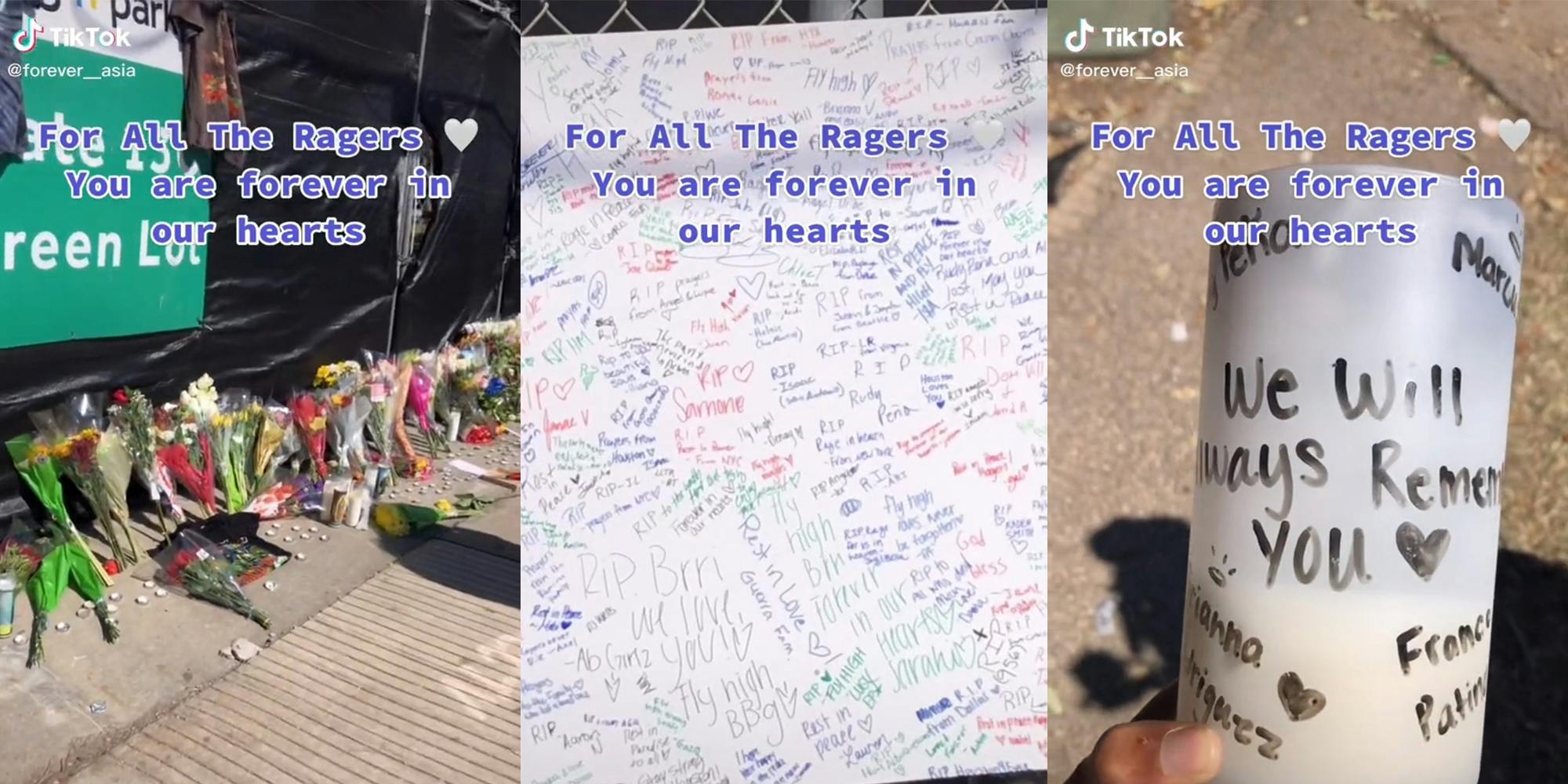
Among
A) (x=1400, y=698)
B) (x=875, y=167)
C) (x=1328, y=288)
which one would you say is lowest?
(x=1400, y=698)

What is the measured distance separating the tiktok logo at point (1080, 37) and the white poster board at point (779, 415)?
134cm

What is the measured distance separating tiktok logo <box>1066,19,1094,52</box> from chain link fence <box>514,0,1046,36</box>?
96 centimetres

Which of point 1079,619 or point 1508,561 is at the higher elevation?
point 1508,561

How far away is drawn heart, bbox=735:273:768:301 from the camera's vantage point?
1.33m

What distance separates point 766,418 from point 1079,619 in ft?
4.57

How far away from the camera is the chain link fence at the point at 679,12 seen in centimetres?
140

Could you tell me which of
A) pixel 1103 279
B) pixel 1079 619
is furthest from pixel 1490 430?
pixel 1103 279

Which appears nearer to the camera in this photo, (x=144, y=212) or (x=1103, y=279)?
(x=1103, y=279)

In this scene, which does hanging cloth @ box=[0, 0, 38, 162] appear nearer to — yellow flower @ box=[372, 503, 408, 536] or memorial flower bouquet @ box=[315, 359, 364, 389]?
memorial flower bouquet @ box=[315, 359, 364, 389]

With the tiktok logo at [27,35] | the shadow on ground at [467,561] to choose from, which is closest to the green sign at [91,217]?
the tiktok logo at [27,35]

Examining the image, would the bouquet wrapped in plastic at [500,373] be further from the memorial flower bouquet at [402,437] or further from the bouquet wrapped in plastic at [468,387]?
the memorial flower bouquet at [402,437]

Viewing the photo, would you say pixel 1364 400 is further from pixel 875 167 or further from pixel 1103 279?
pixel 1103 279

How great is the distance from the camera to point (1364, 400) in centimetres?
85

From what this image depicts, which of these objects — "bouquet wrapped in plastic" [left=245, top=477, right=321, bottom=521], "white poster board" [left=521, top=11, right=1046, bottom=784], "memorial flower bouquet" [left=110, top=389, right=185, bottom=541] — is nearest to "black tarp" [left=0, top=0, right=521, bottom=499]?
"memorial flower bouquet" [left=110, top=389, right=185, bottom=541]
